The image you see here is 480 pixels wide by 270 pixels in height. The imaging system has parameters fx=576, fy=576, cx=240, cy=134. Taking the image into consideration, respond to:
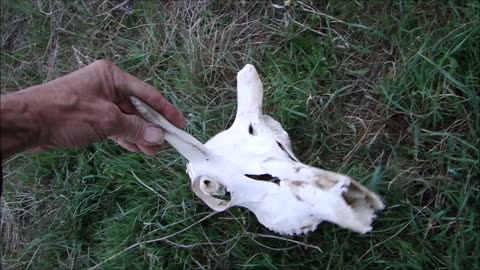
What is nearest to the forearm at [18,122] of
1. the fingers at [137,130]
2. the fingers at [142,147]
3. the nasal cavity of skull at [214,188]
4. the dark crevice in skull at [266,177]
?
the fingers at [137,130]

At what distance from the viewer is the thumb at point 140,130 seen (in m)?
1.86

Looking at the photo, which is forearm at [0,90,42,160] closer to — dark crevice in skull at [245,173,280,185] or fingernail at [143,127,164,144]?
fingernail at [143,127,164,144]

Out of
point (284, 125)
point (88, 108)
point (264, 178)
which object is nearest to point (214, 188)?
point (264, 178)

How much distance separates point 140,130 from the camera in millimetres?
1886

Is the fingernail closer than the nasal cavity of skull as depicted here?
Yes

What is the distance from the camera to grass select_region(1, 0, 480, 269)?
1979mm

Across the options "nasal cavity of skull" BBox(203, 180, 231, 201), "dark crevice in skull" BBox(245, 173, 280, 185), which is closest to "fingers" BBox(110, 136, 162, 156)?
"nasal cavity of skull" BBox(203, 180, 231, 201)

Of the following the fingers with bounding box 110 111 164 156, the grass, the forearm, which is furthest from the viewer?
the grass

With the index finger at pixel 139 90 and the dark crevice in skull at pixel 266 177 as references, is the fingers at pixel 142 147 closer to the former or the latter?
the index finger at pixel 139 90

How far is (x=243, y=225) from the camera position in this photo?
2.18 m

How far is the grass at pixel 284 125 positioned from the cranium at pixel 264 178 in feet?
0.60

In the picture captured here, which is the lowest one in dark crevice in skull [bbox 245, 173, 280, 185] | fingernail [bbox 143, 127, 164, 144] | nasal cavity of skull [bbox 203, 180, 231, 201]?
nasal cavity of skull [bbox 203, 180, 231, 201]

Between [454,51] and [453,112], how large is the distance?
0.21 m

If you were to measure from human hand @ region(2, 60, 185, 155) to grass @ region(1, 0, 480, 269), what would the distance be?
1.58 ft
